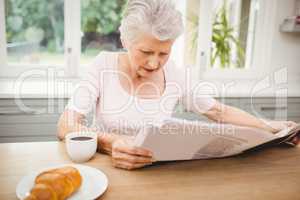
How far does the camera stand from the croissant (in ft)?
2.03

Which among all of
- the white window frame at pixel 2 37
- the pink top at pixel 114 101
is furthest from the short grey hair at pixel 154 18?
the white window frame at pixel 2 37

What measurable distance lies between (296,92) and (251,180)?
1.96m

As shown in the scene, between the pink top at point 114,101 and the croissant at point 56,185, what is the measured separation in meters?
0.57

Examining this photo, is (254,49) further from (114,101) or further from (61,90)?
(114,101)

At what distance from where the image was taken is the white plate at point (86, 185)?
2.27 ft

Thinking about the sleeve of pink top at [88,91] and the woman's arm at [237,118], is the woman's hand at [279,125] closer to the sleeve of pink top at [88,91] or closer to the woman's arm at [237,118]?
the woman's arm at [237,118]

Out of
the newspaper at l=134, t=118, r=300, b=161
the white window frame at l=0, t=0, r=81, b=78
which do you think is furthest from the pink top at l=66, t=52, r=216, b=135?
the white window frame at l=0, t=0, r=81, b=78

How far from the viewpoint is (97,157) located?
96 centimetres

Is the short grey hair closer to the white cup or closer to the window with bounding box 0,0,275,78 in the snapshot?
the white cup

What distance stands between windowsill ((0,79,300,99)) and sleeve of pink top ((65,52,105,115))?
78 centimetres

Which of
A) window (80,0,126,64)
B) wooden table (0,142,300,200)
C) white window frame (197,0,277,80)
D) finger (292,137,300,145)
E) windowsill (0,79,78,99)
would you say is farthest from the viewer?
white window frame (197,0,277,80)

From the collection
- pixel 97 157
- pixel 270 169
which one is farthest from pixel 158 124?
pixel 270 169

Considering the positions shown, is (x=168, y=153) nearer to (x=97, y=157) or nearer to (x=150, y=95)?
(x=97, y=157)

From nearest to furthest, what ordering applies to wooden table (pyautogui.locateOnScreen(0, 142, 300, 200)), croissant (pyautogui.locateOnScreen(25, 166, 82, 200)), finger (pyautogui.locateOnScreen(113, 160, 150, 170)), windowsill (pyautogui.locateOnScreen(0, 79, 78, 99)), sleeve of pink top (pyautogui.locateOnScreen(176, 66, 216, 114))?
croissant (pyautogui.locateOnScreen(25, 166, 82, 200))
wooden table (pyautogui.locateOnScreen(0, 142, 300, 200))
finger (pyautogui.locateOnScreen(113, 160, 150, 170))
sleeve of pink top (pyautogui.locateOnScreen(176, 66, 216, 114))
windowsill (pyautogui.locateOnScreen(0, 79, 78, 99))
